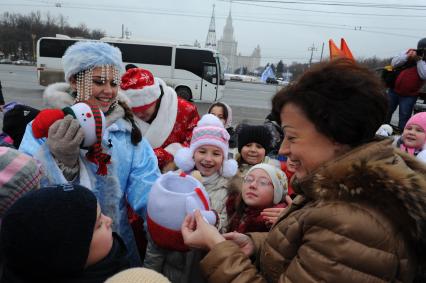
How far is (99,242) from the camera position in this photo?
3.92ft

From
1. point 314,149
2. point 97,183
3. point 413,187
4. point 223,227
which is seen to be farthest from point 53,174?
point 413,187

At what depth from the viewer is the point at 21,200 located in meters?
1.10

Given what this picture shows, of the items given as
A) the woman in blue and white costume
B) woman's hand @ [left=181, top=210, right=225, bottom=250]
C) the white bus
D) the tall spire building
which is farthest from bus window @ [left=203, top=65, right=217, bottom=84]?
the tall spire building

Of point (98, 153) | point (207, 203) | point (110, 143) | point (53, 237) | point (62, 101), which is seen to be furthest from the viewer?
point (62, 101)

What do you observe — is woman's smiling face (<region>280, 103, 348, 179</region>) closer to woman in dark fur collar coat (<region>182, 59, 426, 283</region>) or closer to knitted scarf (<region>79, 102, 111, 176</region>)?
woman in dark fur collar coat (<region>182, 59, 426, 283</region>)

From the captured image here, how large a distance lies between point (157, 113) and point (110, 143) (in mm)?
1210

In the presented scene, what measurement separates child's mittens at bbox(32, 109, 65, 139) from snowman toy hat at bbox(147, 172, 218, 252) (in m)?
0.55

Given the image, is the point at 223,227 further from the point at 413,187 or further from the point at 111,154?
the point at 413,187

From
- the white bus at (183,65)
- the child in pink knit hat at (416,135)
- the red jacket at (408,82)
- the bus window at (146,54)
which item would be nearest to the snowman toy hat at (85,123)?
the child in pink knit hat at (416,135)

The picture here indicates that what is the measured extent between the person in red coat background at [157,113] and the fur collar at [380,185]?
1.73 m

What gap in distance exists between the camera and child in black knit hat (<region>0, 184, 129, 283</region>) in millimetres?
1059

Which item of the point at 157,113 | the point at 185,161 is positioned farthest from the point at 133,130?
the point at 157,113

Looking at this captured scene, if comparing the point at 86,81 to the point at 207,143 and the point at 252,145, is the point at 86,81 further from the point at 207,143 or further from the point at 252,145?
the point at 252,145

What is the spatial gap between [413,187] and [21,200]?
120cm
